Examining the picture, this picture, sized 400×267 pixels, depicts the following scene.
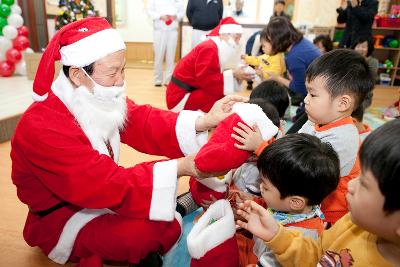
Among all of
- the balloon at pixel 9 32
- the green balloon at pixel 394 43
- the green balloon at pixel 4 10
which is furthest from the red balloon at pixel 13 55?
the green balloon at pixel 394 43

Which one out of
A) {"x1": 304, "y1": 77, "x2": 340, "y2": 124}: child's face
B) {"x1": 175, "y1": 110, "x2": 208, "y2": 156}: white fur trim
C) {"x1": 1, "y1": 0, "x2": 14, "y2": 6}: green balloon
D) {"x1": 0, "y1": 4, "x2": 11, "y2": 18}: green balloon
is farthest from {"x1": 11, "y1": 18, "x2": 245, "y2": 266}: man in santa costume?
{"x1": 1, "y1": 0, "x2": 14, "y2": 6}: green balloon

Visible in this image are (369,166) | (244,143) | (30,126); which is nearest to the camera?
(369,166)

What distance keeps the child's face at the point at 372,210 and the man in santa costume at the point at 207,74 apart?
2.11 metres

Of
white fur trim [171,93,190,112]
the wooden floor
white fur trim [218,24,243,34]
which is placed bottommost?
the wooden floor

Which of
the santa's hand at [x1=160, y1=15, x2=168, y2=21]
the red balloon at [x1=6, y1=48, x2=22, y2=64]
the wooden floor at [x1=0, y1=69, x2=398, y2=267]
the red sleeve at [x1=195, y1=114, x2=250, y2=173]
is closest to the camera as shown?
the red sleeve at [x1=195, y1=114, x2=250, y2=173]

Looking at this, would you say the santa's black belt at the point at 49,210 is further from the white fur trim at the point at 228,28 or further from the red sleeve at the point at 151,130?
the white fur trim at the point at 228,28

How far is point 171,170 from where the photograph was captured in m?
1.19

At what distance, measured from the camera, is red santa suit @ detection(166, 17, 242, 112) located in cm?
272

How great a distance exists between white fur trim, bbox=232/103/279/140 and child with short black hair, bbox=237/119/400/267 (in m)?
0.42

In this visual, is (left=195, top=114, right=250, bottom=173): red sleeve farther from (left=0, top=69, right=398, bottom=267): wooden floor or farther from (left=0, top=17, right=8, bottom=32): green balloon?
(left=0, top=17, right=8, bottom=32): green balloon

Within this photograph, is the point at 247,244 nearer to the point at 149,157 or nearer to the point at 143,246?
the point at 143,246

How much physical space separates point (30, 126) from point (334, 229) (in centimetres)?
96

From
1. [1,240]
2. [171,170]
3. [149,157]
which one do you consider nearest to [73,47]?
[171,170]

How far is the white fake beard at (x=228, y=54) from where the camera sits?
281 centimetres
